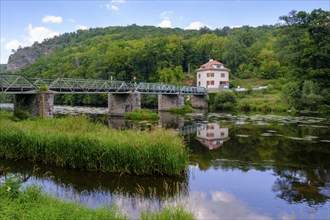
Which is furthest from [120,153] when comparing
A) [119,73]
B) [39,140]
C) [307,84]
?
[119,73]

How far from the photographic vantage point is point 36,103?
29312mm

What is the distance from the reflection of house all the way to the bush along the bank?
25.8 feet

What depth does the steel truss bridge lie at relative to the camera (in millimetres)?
28083

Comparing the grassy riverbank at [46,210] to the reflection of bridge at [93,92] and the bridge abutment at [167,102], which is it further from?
the bridge abutment at [167,102]

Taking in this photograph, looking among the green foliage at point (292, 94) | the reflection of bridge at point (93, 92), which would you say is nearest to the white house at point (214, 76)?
the reflection of bridge at point (93, 92)

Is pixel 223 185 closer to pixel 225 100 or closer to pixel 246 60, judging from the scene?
pixel 225 100

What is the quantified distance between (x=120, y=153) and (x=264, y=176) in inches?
249

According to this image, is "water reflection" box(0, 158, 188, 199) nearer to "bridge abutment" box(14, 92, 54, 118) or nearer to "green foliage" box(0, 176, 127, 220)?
"green foliage" box(0, 176, 127, 220)

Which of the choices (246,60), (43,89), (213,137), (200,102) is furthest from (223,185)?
(246,60)

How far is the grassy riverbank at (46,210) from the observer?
686cm

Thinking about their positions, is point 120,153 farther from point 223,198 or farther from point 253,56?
point 253,56

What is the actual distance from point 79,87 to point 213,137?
19.4 m

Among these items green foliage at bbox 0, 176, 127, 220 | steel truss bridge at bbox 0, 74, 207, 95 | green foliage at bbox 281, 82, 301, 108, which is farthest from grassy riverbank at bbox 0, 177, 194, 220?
green foliage at bbox 281, 82, 301, 108

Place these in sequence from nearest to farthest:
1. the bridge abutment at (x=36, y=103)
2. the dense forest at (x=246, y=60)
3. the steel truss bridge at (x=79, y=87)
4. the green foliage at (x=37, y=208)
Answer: the green foliage at (x=37, y=208), the steel truss bridge at (x=79, y=87), the bridge abutment at (x=36, y=103), the dense forest at (x=246, y=60)
